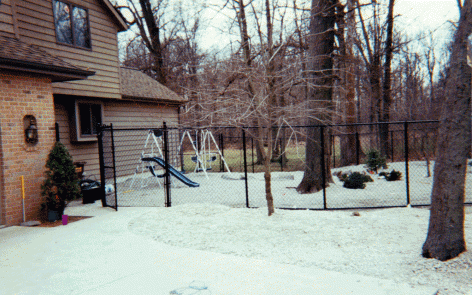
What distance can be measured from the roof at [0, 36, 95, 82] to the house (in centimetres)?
2

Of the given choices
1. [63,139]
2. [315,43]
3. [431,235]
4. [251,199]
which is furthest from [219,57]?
[63,139]

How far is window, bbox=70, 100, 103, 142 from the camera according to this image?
11273 millimetres

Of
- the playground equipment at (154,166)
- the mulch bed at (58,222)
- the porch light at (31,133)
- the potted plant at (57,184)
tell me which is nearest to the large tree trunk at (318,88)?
the playground equipment at (154,166)

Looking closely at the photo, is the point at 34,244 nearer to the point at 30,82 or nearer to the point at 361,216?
the point at 30,82

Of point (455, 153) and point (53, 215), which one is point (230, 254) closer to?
point (455, 153)

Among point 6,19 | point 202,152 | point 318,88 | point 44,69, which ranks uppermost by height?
point 6,19

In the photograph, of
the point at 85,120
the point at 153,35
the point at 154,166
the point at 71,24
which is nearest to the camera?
the point at 71,24

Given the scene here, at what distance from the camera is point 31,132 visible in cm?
694

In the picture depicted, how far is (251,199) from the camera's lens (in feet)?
30.2

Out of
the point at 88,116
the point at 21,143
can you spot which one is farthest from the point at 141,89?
the point at 21,143

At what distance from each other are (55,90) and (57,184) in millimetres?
4336

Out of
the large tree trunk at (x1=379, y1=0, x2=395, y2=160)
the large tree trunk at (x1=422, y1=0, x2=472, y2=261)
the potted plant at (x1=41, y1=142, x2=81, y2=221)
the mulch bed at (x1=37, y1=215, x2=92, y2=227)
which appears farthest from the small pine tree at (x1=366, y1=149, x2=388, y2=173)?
the potted plant at (x1=41, y1=142, x2=81, y2=221)

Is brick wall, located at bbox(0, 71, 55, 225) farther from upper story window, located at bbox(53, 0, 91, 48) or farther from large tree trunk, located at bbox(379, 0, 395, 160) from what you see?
large tree trunk, located at bbox(379, 0, 395, 160)

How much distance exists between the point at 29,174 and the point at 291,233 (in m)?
5.49
